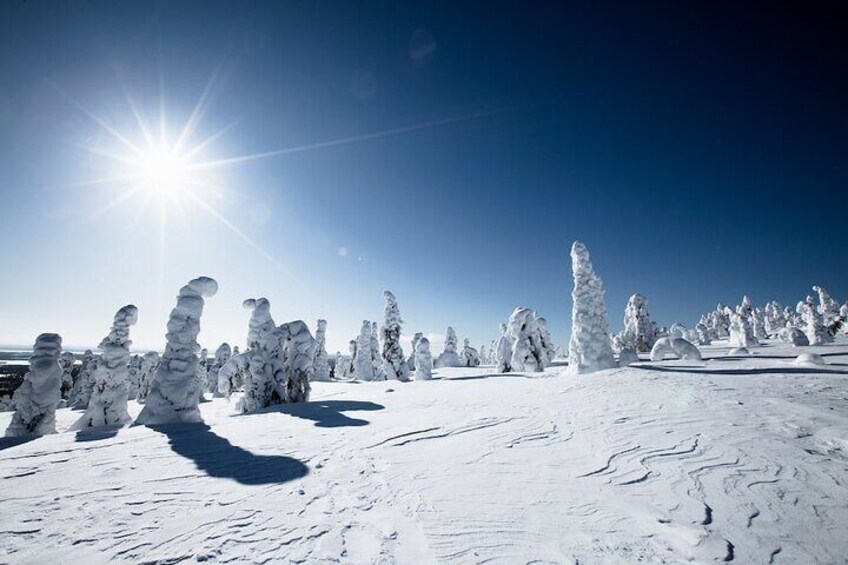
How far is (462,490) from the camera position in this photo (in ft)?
16.1

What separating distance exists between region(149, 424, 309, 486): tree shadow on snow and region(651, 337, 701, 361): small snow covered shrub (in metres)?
24.0

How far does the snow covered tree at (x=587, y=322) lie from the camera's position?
19.0m

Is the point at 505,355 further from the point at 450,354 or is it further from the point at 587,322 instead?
the point at 450,354

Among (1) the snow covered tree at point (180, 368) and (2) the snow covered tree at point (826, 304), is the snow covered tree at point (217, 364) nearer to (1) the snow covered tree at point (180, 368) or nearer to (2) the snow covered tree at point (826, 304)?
(1) the snow covered tree at point (180, 368)

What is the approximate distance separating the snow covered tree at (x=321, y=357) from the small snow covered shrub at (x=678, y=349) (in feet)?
103

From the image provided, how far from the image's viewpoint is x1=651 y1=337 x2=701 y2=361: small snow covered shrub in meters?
21.4

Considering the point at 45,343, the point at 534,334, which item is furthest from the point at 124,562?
the point at 534,334

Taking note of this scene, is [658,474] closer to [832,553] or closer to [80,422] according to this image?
[832,553]

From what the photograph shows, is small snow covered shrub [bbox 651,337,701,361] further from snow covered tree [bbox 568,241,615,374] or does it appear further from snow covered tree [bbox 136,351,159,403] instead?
snow covered tree [bbox 136,351,159,403]

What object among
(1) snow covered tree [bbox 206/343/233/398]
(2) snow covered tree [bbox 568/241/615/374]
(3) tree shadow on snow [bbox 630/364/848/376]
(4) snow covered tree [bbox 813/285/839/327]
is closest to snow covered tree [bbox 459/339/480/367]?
(1) snow covered tree [bbox 206/343/233/398]

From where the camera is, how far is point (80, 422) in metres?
15.2

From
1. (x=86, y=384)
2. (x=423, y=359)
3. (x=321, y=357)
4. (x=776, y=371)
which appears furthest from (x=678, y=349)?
(x=86, y=384)

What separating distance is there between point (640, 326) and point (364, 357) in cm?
3657

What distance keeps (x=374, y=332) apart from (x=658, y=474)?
127 ft
